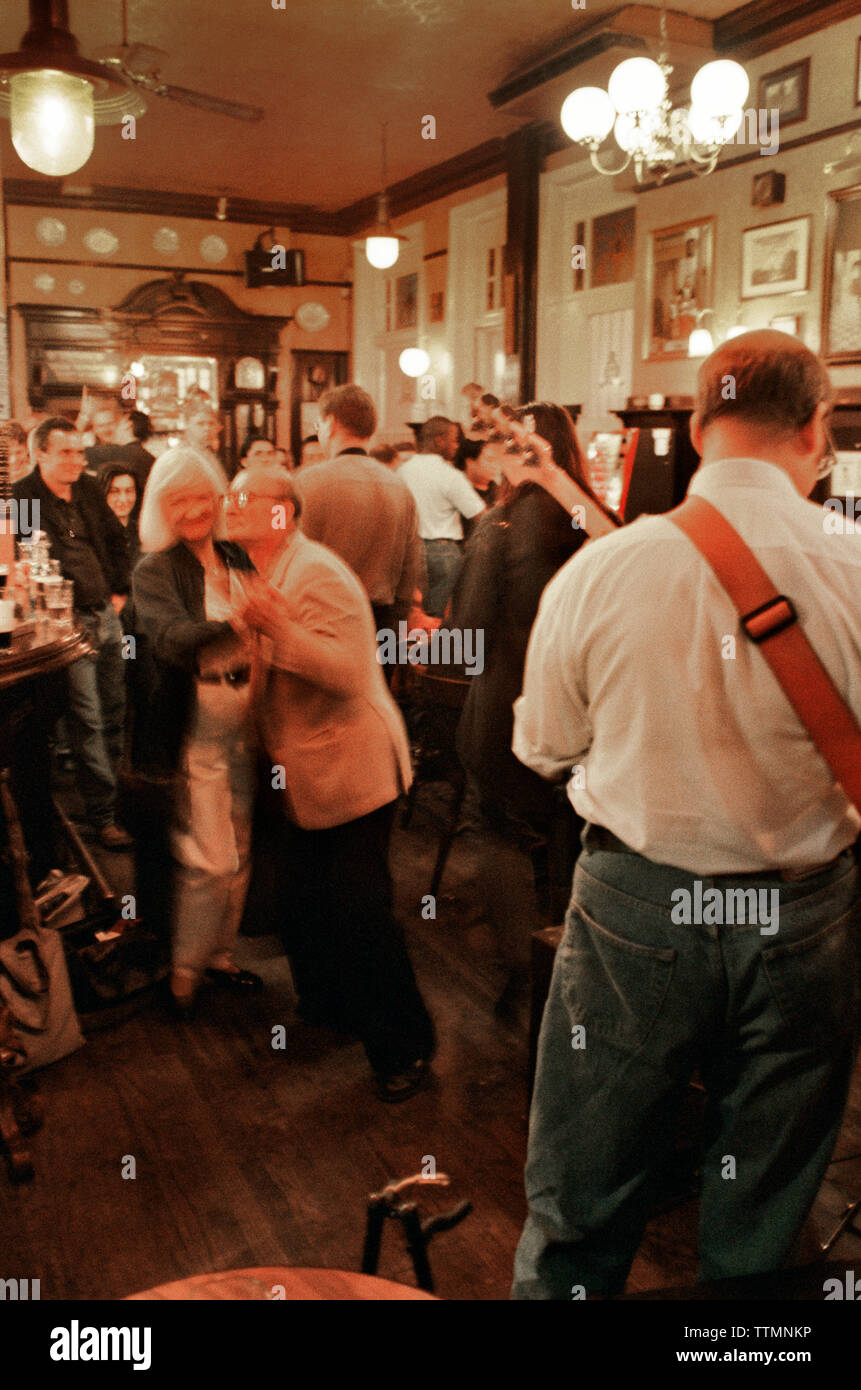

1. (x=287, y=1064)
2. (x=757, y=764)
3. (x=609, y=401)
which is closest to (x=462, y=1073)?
(x=287, y=1064)

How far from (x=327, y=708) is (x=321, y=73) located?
5.86 metres

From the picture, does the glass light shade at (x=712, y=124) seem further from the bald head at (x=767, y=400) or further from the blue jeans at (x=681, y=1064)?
the blue jeans at (x=681, y=1064)

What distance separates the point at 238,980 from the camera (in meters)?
3.25

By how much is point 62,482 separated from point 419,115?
4777 millimetres

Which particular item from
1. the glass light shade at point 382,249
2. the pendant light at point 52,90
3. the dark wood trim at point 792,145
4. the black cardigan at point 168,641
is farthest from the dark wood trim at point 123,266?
the black cardigan at point 168,641

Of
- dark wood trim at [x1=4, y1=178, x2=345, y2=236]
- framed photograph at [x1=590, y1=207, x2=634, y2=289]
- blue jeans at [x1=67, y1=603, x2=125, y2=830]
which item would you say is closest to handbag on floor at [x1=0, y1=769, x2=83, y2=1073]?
blue jeans at [x1=67, y1=603, x2=125, y2=830]

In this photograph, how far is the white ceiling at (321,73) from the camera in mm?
6023

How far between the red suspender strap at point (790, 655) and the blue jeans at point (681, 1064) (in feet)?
0.63

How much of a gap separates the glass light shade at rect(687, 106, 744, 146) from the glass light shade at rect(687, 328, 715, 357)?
1.89 m

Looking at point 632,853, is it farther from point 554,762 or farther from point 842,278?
point 842,278

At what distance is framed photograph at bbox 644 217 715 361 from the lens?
6.25 meters

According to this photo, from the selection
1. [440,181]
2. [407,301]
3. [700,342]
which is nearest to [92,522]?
[700,342]

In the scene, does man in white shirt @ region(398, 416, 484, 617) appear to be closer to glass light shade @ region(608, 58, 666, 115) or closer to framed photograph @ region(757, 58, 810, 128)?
glass light shade @ region(608, 58, 666, 115)

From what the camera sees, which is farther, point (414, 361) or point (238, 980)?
point (414, 361)
